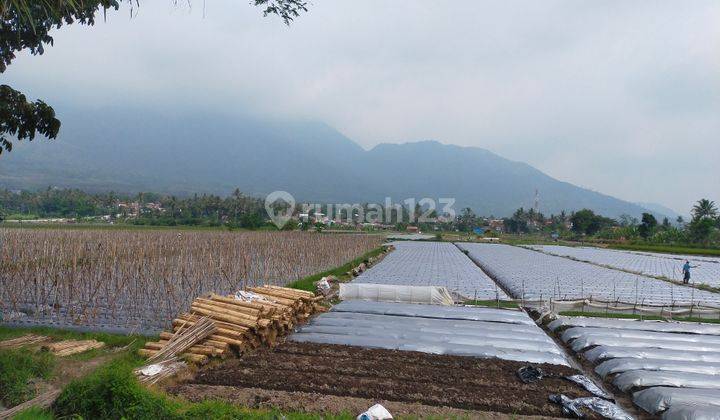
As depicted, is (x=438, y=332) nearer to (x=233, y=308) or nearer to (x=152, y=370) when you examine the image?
(x=233, y=308)

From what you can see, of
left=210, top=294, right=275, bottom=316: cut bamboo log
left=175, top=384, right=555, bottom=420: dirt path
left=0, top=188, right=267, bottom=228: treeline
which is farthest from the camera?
left=0, top=188, right=267, bottom=228: treeline

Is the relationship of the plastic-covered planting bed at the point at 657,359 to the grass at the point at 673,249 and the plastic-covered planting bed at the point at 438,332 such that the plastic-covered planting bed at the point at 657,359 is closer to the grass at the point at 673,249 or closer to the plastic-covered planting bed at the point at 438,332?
the plastic-covered planting bed at the point at 438,332

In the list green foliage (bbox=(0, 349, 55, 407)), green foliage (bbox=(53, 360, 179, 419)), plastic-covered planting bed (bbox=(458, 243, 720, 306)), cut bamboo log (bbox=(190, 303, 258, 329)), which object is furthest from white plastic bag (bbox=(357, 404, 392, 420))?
plastic-covered planting bed (bbox=(458, 243, 720, 306))

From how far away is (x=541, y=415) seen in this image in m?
5.36

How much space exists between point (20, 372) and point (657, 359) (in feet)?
29.2

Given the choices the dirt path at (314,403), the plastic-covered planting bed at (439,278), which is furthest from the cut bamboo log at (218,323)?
the plastic-covered planting bed at (439,278)

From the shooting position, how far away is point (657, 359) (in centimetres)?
688

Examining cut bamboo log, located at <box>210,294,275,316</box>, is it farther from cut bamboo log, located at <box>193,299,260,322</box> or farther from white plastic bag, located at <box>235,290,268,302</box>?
white plastic bag, located at <box>235,290,268,302</box>

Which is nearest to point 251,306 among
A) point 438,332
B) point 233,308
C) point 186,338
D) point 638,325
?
point 233,308

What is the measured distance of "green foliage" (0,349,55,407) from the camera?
5422mm

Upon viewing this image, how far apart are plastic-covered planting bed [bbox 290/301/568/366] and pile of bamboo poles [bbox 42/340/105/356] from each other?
3338 millimetres

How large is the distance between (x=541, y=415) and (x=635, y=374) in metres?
1.86

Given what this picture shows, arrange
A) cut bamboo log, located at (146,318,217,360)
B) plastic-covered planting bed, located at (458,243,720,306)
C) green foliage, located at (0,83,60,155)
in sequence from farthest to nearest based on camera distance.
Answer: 1. plastic-covered planting bed, located at (458,243,720,306)
2. cut bamboo log, located at (146,318,217,360)
3. green foliage, located at (0,83,60,155)

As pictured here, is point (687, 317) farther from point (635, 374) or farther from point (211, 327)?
point (211, 327)
